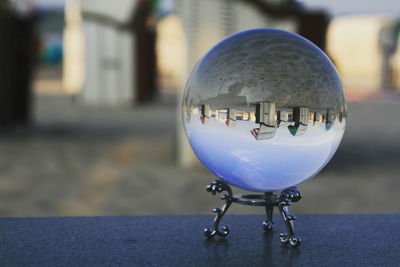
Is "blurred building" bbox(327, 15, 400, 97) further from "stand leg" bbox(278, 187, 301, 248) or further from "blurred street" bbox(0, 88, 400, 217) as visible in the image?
"stand leg" bbox(278, 187, 301, 248)

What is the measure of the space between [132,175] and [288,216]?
441 cm

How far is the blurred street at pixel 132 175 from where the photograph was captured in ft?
14.8

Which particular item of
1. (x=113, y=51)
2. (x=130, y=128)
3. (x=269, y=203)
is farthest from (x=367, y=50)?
(x=269, y=203)

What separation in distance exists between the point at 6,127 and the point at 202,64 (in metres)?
8.32

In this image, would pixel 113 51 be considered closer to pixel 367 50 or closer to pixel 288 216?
pixel 288 216

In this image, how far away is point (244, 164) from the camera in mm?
1303

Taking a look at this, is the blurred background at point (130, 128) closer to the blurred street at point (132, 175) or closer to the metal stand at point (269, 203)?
the blurred street at point (132, 175)

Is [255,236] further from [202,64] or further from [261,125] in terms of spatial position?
[202,64]

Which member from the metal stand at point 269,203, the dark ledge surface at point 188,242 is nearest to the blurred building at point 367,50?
the dark ledge surface at point 188,242

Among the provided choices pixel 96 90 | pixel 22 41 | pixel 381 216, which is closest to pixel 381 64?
pixel 96 90

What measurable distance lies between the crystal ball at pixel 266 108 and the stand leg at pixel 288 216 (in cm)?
8

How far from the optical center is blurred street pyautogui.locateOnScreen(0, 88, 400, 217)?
4.51 m

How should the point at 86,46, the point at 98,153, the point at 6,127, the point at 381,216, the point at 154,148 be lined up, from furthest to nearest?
the point at 86,46 → the point at 6,127 → the point at 154,148 → the point at 98,153 → the point at 381,216

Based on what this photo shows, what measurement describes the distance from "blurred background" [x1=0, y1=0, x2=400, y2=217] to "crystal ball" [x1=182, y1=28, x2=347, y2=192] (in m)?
3.05
